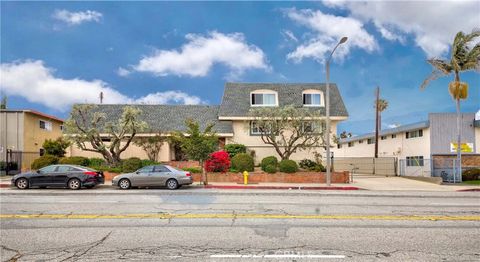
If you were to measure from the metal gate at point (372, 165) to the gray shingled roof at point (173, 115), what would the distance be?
48.4ft

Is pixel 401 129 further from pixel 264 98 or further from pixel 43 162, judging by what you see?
pixel 43 162

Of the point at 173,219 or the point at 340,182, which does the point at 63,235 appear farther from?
the point at 340,182

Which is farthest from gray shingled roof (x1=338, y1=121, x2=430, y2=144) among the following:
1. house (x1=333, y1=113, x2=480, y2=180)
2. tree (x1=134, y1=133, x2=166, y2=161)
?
tree (x1=134, y1=133, x2=166, y2=161)

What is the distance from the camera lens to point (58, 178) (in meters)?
19.8

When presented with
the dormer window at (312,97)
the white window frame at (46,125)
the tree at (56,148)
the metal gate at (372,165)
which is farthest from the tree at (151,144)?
the metal gate at (372,165)

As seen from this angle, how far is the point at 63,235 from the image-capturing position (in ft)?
26.4

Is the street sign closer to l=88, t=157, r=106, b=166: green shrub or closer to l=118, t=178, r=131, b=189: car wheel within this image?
l=118, t=178, r=131, b=189: car wheel

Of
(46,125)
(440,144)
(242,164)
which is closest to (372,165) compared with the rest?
(440,144)

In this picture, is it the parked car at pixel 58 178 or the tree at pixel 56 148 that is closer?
the parked car at pixel 58 178

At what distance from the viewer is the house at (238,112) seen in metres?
32.7

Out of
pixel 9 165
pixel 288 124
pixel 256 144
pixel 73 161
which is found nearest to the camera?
pixel 73 161

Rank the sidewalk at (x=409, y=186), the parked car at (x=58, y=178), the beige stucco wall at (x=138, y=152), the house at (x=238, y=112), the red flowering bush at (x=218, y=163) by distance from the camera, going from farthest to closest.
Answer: the house at (x=238, y=112) → the beige stucco wall at (x=138, y=152) → the red flowering bush at (x=218, y=163) → the sidewalk at (x=409, y=186) → the parked car at (x=58, y=178)

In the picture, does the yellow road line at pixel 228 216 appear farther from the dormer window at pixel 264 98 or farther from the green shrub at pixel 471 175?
the dormer window at pixel 264 98

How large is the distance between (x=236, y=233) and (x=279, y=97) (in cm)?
2743
